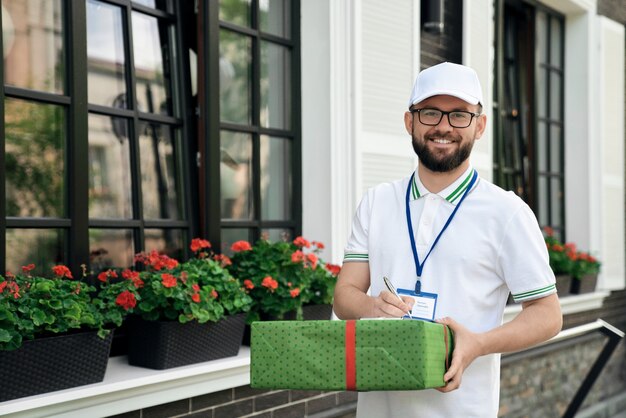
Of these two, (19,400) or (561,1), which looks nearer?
(19,400)

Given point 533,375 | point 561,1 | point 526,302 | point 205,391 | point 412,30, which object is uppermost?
point 561,1

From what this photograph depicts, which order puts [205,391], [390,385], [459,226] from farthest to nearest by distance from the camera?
[205,391], [459,226], [390,385]

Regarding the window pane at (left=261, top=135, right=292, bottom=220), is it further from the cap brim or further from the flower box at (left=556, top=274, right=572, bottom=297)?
the flower box at (left=556, top=274, right=572, bottom=297)

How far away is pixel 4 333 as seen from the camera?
2.53 m

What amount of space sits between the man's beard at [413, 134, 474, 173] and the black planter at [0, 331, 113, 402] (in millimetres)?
1317

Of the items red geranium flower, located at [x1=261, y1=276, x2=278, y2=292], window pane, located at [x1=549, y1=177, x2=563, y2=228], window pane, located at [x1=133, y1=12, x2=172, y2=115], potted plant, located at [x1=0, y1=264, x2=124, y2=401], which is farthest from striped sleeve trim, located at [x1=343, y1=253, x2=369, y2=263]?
window pane, located at [x1=549, y1=177, x2=563, y2=228]

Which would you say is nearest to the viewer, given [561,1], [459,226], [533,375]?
[459,226]

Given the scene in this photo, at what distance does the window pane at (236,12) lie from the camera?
3.96m

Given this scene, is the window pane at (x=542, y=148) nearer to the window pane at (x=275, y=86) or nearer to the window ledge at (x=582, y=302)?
the window ledge at (x=582, y=302)

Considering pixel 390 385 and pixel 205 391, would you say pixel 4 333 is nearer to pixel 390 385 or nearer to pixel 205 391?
pixel 205 391

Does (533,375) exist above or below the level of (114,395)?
below

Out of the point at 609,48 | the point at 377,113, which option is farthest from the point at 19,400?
the point at 609,48

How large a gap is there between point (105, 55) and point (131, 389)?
4.25ft

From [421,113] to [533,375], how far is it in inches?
178
